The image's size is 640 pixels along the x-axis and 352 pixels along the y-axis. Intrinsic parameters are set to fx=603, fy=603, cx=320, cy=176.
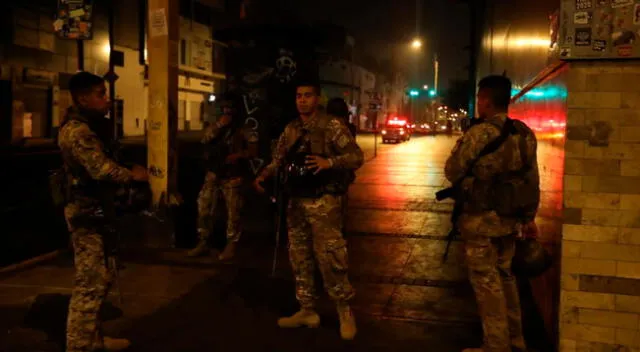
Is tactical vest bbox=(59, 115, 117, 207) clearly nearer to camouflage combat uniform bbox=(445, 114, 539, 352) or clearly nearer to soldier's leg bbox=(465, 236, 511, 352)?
camouflage combat uniform bbox=(445, 114, 539, 352)

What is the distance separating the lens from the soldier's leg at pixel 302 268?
4.77m

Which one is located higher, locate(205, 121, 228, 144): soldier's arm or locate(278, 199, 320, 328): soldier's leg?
locate(205, 121, 228, 144): soldier's arm

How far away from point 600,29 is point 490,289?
5.92 ft

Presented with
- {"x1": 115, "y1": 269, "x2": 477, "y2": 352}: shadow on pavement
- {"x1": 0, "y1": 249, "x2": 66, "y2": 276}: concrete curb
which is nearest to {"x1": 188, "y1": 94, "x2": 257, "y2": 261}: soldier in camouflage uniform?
{"x1": 115, "y1": 269, "x2": 477, "y2": 352}: shadow on pavement

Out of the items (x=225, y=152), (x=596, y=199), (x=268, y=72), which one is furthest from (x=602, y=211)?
(x=268, y=72)

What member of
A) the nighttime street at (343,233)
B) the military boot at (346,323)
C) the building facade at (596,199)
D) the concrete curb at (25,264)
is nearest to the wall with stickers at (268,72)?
the nighttime street at (343,233)

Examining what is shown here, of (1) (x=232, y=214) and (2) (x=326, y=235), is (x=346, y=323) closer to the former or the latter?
(2) (x=326, y=235)

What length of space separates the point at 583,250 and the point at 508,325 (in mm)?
718

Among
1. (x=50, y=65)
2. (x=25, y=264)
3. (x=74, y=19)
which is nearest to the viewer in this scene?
(x=25, y=264)

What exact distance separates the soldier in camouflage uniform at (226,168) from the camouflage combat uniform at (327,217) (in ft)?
7.15

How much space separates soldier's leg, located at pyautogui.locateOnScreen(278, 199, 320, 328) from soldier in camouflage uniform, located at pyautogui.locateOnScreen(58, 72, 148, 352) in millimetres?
1306

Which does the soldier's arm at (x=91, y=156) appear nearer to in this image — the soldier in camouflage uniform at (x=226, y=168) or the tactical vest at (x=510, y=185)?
the tactical vest at (x=510, y=185)

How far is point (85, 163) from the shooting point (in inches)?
151

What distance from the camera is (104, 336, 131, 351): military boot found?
14.1ft
